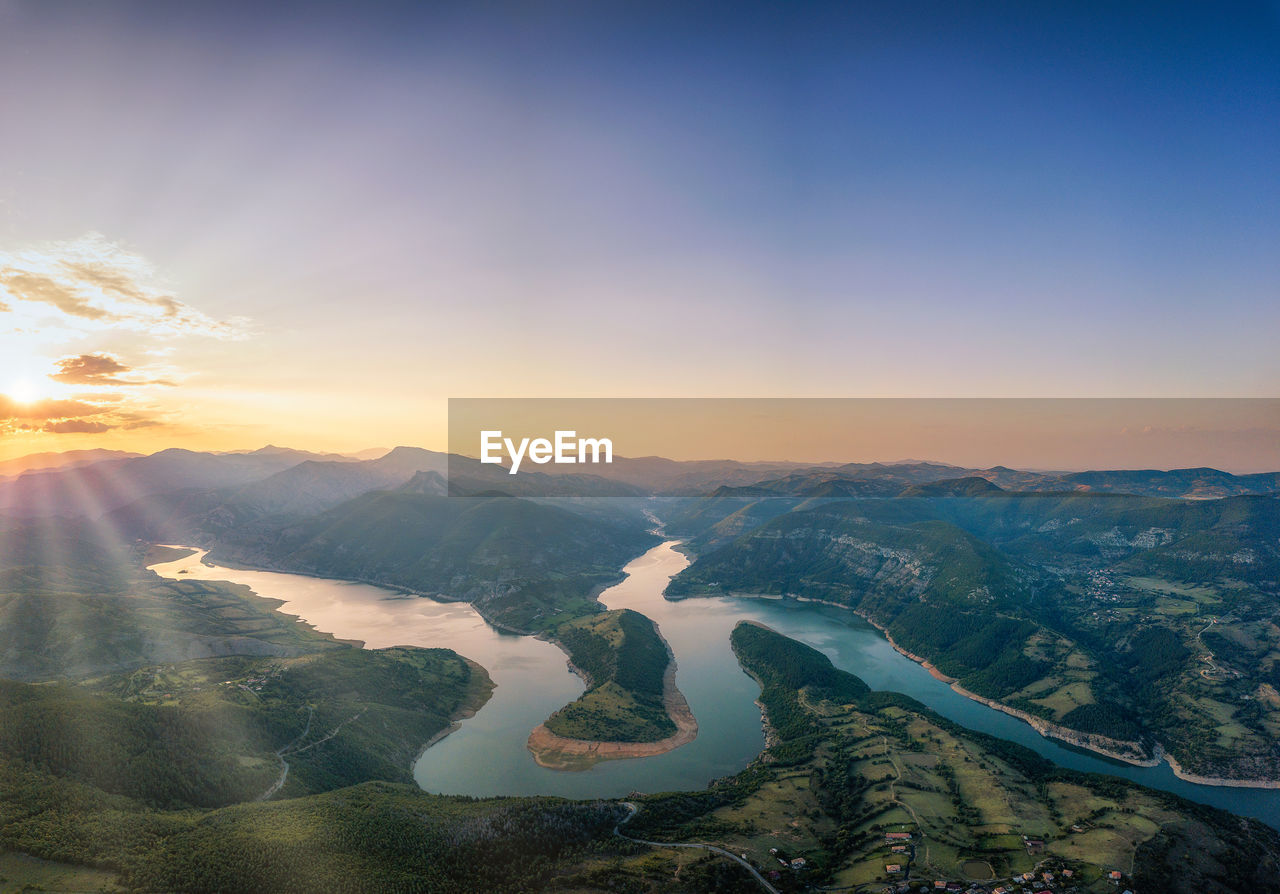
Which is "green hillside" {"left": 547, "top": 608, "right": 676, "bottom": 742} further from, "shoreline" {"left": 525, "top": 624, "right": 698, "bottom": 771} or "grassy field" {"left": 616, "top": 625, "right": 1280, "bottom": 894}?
"grassy field" {"left": 616, "top": 625, "right": 1280, "bottom": 894}

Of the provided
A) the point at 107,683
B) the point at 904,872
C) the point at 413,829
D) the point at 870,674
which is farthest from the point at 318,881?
the point at 870,674

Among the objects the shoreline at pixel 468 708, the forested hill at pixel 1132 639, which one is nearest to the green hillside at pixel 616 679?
the shoreline at pixel 468 708

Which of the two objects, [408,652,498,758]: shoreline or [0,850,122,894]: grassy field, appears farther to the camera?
[408,652,498,758]: shoreline

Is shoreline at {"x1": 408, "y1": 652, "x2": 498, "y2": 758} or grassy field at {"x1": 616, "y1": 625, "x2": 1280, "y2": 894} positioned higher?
grassy field at {"x1": 616, "y1": 625, "x2": 1280, "y2": 894}

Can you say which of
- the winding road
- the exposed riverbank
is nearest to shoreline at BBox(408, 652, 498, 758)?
the exposed riverbank

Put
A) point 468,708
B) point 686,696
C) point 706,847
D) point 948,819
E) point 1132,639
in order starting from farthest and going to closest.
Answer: point 1132,639
point 686,696
point 468,708
point 948,819
point 706,847

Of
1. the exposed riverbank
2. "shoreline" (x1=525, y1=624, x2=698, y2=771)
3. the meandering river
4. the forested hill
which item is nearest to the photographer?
the meandering river

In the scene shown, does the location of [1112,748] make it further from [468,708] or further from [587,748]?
[468,708]

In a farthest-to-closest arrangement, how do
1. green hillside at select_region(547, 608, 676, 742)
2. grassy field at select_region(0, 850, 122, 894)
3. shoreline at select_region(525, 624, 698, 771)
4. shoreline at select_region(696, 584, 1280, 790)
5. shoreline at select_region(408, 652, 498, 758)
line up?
green hillside at select_region(547, 608, 676, 742)
shoreline at select_region(408, 652, 498, 758)
shoreline at select_region(525, 624, 698, 771)
shoreline at select_region(696, 584, 1280, 790)
grassy field at select_region(0, 850, 122, 894)

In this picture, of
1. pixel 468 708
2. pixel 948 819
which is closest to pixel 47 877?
pixel 468 708

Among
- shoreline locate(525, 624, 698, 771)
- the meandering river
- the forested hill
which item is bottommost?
the meandering river
